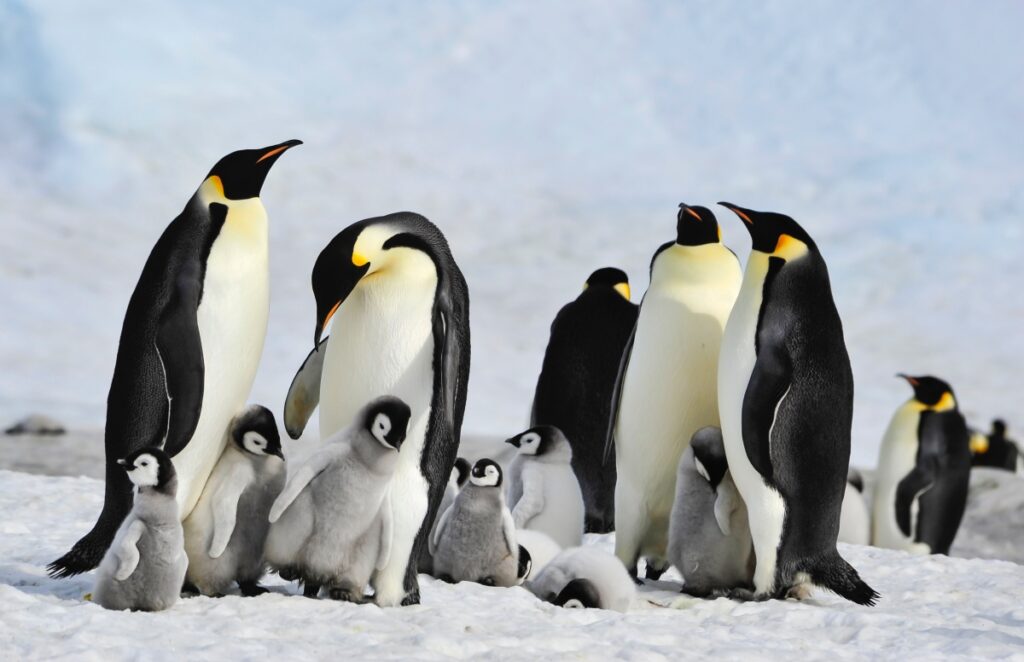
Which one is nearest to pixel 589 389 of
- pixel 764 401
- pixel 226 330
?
pixel 764 401

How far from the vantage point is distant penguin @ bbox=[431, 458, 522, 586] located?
392cm

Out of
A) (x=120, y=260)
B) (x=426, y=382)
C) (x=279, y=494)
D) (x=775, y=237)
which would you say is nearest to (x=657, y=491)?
(x=775, y=237)

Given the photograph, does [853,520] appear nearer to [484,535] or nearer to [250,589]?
[484,535]

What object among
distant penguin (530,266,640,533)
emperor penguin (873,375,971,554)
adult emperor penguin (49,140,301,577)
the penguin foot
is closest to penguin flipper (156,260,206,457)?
adult emperor penguin (49,140,301,577)

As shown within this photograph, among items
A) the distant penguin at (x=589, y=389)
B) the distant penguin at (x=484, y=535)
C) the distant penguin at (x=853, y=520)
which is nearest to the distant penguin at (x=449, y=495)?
the distant penguin at (x=484, y=535)

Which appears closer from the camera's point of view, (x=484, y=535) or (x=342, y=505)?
(x=342, y=505)

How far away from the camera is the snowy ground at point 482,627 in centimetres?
261

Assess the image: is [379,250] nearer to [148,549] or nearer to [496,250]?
[148,549]

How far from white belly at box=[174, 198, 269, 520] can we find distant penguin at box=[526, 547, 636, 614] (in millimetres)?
1077

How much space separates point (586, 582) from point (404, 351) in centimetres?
88

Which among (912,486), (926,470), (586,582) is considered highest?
(926,470)

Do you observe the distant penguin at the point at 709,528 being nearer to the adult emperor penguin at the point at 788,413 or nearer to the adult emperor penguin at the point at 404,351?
the adult emperor penguin at the point at 788,413

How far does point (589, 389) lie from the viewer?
5941mm

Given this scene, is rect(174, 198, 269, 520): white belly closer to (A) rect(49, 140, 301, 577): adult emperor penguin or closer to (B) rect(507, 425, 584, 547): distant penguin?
(A) rect(49, 140, 301, 577): adult emperor penguin
